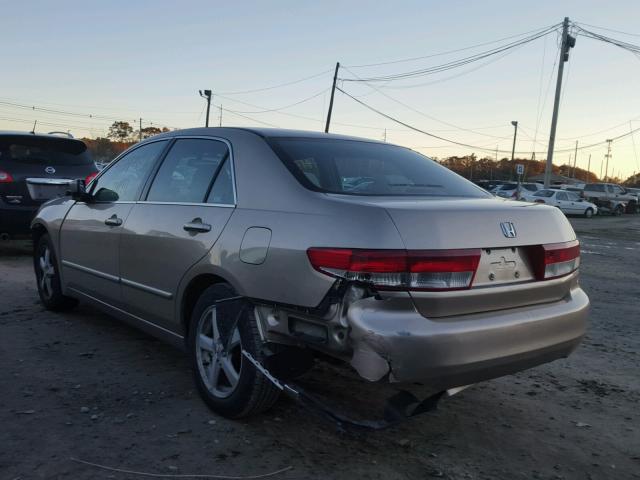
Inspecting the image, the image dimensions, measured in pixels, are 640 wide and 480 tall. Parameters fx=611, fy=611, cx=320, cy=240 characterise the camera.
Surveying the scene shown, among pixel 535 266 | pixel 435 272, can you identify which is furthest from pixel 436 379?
pixel 535 266

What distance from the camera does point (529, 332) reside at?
2982 millimetres

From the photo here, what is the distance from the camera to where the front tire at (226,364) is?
308cm

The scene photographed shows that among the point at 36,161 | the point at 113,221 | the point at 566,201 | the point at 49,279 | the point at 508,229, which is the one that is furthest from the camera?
the point at 566,201

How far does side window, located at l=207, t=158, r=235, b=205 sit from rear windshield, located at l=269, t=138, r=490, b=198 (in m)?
0.31

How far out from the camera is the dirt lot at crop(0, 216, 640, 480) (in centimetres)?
290

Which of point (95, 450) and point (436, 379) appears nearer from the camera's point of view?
point (436, 379)

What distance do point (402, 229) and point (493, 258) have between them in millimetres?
530

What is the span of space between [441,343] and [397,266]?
0.38m

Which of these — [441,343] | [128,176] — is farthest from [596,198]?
[441,343]

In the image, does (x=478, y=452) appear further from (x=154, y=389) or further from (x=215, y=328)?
(x=154, y=389)

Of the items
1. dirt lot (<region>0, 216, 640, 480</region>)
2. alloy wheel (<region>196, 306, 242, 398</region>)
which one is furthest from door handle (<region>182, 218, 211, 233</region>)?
dirt lot (<region>0, 216, 640, 480</region>)

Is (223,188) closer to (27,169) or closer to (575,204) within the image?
(27,169)

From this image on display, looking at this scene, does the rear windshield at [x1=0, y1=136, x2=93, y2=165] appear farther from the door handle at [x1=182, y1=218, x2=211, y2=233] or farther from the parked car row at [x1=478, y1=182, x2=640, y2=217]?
the parked car row at [x1=478, y1=182, x2=640, y2=217]

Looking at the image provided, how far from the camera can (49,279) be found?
5508 millimetres
